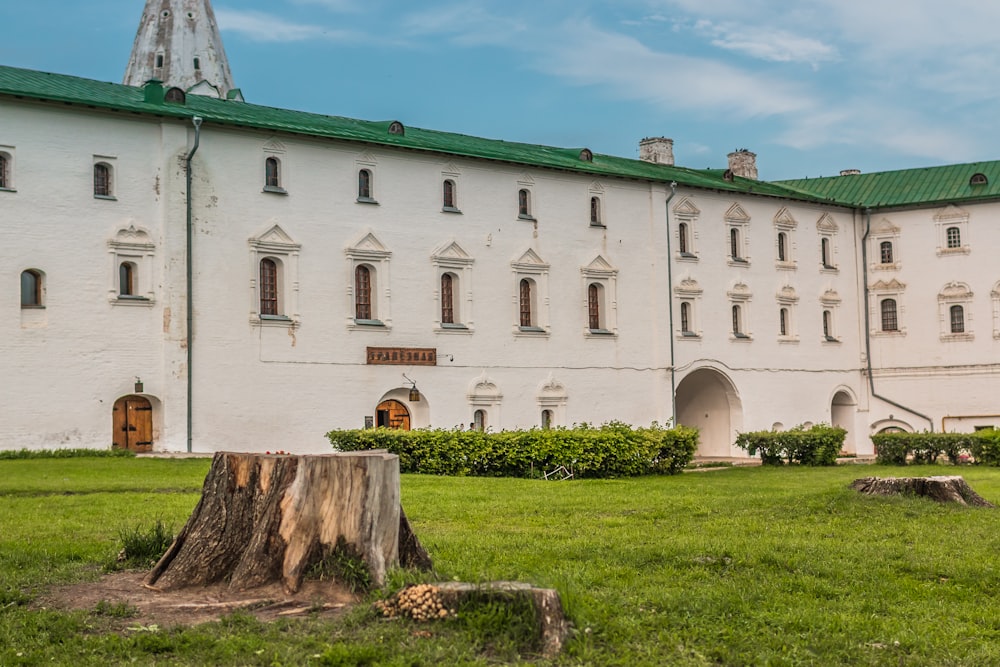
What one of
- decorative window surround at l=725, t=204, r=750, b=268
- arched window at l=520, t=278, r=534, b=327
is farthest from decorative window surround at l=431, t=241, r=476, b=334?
decorative window surround at l=725, t=204, r=750, b=268

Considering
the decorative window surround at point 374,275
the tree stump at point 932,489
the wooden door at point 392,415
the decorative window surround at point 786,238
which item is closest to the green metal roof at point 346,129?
the decorative window surround at point 786,238

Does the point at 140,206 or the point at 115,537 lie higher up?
the point at 140,206

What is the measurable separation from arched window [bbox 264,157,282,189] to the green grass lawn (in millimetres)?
17430

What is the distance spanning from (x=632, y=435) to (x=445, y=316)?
37.2 ft

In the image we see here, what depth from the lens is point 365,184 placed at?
34.4 metres

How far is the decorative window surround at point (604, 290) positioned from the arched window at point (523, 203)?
2.76m

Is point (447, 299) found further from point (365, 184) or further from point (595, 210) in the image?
point (595, 210)

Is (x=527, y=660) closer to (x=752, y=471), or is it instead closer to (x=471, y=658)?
(x=471, y=658)

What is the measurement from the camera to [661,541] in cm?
Result: 1123

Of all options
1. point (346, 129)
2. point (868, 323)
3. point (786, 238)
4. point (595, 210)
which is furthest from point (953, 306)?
point (346, 129)

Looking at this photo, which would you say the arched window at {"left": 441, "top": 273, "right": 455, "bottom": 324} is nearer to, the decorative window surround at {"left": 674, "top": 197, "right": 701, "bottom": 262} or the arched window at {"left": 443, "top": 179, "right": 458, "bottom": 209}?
the arched window at {"left": 443, "top": 179, "right": 458, "bottom": 209}

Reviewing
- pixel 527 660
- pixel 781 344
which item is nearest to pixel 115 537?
pixel 527 660

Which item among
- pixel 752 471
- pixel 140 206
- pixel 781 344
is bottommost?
pixel 752 471

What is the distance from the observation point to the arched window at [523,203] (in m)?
37.5
